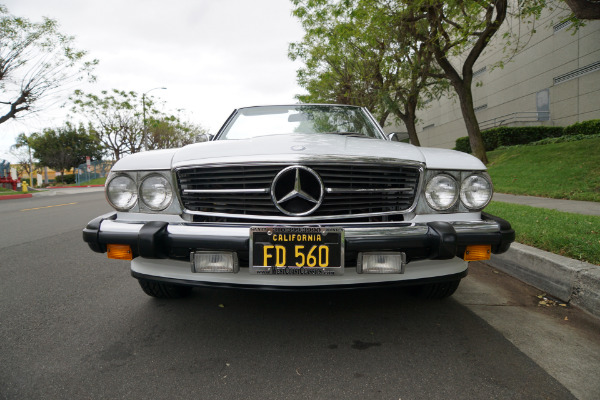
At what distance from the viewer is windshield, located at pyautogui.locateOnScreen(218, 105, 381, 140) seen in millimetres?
3182

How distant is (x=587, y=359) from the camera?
1808mm

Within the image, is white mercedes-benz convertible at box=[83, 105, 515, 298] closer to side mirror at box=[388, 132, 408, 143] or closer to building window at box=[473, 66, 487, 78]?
side mirror at box=[388, 132, 408, 143]

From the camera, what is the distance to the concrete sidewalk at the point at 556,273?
7.84ft

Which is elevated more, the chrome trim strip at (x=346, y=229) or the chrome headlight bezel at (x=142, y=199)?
the chrome headlight bezel at (x=142, y=199)

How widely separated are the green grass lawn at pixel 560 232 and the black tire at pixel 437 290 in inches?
47.6

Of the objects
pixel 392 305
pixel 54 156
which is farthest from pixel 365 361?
pixel 54 156

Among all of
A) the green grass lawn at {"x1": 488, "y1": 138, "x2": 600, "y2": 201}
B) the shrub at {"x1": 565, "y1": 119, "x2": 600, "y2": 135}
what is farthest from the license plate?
the shrub at {"x1": 565, "y1": 119, "x2": 600, "y2": 135}

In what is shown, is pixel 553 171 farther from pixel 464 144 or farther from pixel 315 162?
pixel 464 144

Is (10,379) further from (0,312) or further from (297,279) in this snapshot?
(297,279)

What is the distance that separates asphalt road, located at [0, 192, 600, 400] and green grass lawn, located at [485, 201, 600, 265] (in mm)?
524

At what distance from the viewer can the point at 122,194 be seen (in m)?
2.13

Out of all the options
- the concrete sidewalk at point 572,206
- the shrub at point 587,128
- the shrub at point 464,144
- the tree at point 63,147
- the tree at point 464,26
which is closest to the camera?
the concrete sidewalk at point 572,206

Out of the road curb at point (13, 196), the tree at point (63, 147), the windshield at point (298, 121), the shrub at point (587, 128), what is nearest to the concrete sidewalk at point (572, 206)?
the windshield at point (298, 121)

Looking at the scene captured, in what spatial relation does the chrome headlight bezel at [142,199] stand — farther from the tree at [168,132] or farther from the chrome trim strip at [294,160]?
the tree at [168,132]
